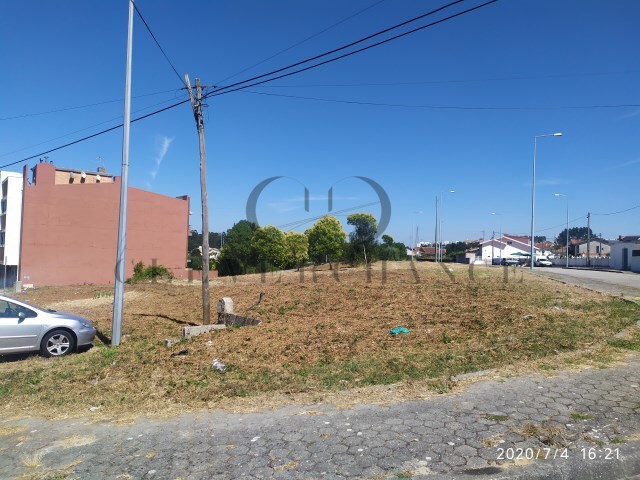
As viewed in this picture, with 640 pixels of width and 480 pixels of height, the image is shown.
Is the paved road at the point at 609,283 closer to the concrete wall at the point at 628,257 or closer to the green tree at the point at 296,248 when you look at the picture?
the concrete wall at the point at 628,257

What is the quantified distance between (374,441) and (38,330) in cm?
730

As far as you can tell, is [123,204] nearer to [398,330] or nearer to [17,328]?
[17,328]

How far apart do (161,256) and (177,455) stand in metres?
33.1

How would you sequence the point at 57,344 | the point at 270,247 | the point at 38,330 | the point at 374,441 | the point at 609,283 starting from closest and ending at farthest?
the point at 374,441 < the point at 38,330 < the point at 57,344 < the point at 609,283 < the point at 270,247

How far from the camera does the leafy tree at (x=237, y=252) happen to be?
45491mm

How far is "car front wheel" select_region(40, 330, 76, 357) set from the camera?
8594mm

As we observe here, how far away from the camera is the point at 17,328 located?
832 centimetres

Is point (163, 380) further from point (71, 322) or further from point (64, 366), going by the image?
point (71, 322)

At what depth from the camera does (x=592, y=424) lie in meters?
4.16

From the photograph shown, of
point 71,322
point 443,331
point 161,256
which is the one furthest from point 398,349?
point 161,256

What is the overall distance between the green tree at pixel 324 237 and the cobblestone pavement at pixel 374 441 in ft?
149

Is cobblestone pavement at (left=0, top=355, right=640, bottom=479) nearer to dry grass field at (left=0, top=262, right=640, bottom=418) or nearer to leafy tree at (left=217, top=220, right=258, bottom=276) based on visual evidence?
dry grass field at (left=0, top=262, right=640, bottom=418)

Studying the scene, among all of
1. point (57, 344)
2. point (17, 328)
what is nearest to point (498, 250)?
point (57, 344)

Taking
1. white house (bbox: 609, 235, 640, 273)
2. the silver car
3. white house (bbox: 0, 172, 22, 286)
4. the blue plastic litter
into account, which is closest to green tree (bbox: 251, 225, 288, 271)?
white house (bbox: 0, 172, 22, 286)
